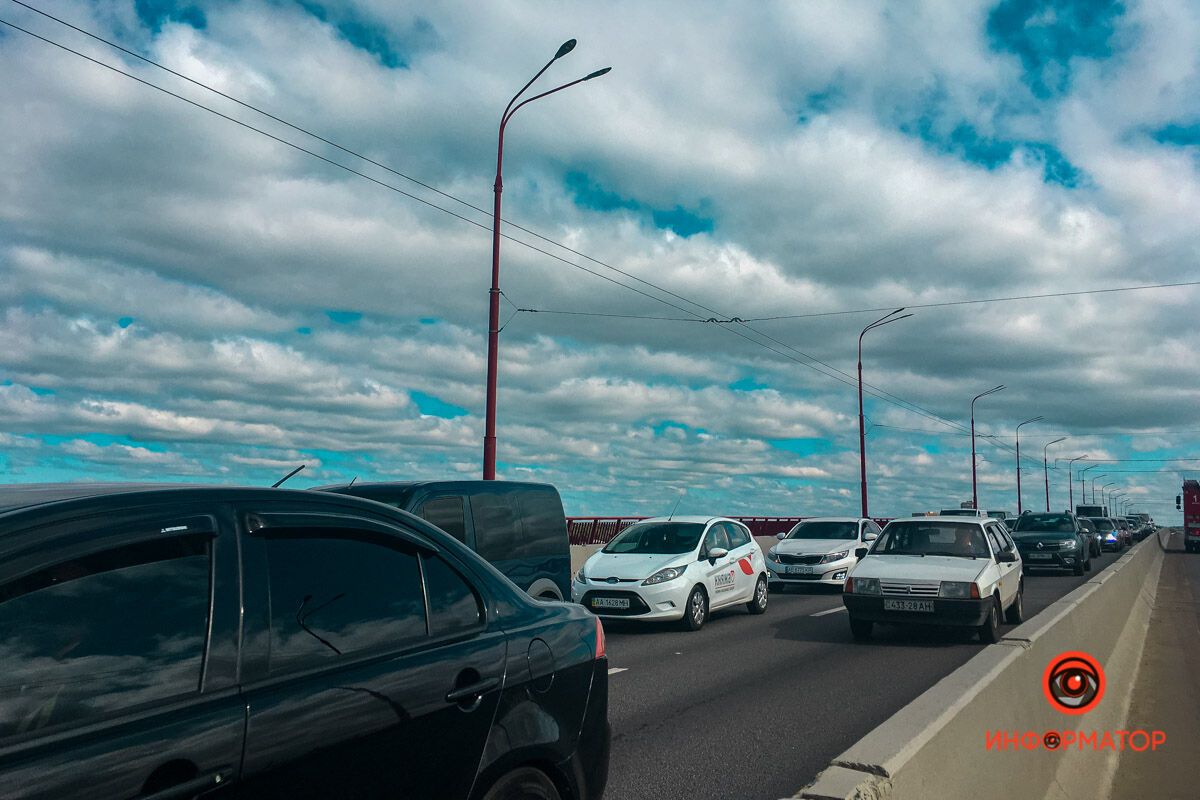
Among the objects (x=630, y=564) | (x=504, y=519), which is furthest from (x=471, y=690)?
(x=630, y=564)

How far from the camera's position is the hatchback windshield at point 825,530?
2177cm

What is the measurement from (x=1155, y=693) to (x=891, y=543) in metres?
3.52

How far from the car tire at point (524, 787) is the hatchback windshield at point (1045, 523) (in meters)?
28.1

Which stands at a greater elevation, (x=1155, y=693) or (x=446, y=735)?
(x=446, y=735)

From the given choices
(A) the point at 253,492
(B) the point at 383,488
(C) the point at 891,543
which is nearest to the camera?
(A) the point at 253,492

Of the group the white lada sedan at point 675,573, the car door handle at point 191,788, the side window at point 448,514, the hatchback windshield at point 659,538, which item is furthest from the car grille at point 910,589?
the car door handle at point 191,788

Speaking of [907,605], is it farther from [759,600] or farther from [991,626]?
[759,600]

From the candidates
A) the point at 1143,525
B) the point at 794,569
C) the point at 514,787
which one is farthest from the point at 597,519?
the point at 1143,525

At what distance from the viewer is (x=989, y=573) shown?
483 inches

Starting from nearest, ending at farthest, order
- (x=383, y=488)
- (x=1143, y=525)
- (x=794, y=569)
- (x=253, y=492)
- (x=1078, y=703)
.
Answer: (x=253, y=492), (x=1078, y=703), (x=383, y=488), (x=794, y=569), (x=1143, y=525)

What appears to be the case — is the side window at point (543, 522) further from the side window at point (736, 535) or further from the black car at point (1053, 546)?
the black car at point (1053, 546)

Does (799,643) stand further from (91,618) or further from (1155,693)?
(91,618)

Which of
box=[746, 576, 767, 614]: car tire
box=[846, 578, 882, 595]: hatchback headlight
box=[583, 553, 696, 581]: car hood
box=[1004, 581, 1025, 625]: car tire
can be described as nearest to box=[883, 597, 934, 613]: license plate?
box=[846, 578, 882, 595]: hatchback headlight

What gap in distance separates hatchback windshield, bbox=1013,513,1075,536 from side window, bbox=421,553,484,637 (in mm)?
28168
